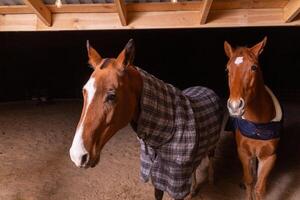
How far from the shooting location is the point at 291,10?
2688 mm

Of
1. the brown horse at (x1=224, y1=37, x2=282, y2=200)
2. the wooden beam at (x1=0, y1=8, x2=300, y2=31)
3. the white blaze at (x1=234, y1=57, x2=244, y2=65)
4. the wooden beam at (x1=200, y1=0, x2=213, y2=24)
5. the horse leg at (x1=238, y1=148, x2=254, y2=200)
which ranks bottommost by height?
the horse leg at (x1=238, y1=148, x2=254, y2=200)

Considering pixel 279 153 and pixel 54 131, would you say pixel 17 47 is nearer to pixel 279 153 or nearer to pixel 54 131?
pixel 54 131

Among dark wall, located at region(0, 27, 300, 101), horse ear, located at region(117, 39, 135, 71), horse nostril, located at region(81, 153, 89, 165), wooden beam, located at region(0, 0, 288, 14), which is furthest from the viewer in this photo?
dark wall, located at region(0, 27, 300, 101)

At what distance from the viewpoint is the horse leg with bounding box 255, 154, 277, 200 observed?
280cm

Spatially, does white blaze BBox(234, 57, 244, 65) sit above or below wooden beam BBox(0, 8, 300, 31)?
below

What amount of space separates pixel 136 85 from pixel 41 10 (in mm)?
1291

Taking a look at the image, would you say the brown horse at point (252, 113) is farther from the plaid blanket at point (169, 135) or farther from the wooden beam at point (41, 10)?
the wooden beam at point (41, 10)

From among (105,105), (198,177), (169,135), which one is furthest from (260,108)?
(105,105)

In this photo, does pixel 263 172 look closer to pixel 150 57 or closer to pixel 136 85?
pixel 136 85

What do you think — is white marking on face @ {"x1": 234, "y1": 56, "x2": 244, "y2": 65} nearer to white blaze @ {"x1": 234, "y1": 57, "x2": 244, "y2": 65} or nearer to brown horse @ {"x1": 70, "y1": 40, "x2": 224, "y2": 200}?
white blaze @ {"x1": 234, "y1": 57, "x2": 244, "y2": 65}

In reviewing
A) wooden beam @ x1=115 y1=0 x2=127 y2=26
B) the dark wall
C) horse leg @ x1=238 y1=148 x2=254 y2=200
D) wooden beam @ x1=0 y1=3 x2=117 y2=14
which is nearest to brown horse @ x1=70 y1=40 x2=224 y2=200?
wooden beam @ x1=115 y1=0 x2=127 y2=26

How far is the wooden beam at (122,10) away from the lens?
2540 mm

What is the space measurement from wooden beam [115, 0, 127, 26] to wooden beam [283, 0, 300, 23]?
53.1 inches

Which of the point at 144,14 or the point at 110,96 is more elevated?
the point at 144,14
